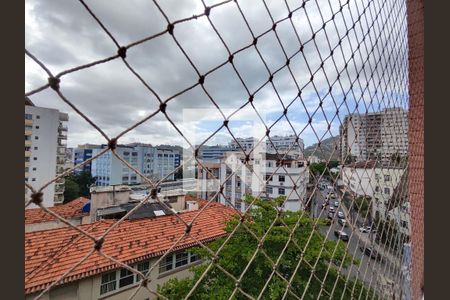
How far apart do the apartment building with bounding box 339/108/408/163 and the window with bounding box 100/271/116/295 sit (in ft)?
10.3

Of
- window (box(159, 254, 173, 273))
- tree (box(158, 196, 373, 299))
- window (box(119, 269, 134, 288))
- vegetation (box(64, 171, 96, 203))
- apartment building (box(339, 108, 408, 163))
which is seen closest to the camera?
apartment building (box(339, 108, 408, 163))

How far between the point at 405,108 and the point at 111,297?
11.8 ft

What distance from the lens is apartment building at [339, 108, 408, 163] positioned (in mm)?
1133

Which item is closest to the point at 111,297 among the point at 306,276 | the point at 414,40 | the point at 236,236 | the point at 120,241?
the point at 120,241

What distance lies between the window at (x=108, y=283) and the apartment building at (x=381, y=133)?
314 cm

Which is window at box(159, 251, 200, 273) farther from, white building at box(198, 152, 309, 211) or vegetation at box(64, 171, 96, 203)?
vegetation at box(64, 171, 96, 203)

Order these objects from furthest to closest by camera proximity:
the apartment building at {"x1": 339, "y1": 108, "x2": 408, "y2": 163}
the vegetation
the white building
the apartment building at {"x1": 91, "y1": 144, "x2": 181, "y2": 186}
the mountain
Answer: the vegetation, the apartment building at {"x1": 339, "y1": 108, "x2": 408, "y2": 163}, the mountain, the white building, the apartment building at {"x1": 91, "y1": 144, "x2": 181, "y2": 186}

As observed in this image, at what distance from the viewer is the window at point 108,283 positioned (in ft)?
9.76

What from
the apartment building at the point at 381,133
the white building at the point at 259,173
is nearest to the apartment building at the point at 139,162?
the white building at the point at 259,173

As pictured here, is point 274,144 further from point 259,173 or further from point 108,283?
point 108,283

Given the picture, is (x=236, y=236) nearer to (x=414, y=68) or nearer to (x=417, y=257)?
(x=417, y=257)

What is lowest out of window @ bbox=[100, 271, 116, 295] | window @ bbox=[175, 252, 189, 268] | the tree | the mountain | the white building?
window @ bbox=[175, 252, 189, 268]

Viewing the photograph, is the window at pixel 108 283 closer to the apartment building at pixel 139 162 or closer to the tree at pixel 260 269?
the tree at pixel 260 269

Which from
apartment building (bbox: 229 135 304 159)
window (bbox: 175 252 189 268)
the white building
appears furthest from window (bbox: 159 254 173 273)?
apartment building (bbox: 229 135 304 159)
